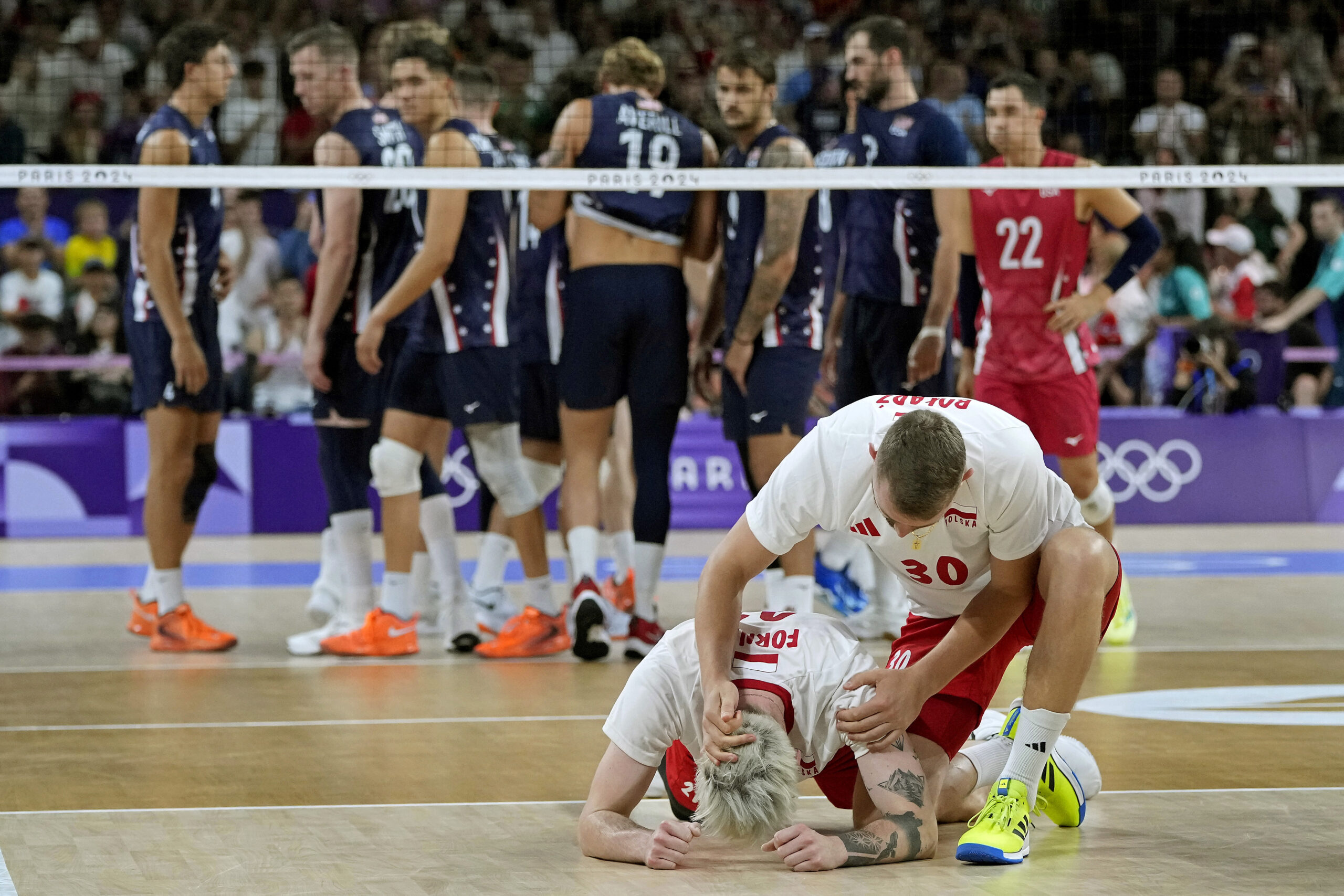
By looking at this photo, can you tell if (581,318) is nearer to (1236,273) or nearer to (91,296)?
(91,296)

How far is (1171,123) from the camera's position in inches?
519

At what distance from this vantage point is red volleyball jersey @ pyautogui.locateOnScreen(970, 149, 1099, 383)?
7.36 m

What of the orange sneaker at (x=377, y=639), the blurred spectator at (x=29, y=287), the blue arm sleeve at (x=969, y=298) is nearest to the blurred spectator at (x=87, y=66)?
the blurred spectator at (x=29, y=287)

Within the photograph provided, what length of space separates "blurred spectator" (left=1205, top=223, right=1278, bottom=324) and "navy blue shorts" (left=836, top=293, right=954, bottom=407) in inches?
284

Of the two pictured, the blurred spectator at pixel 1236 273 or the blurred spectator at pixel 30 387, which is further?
the blurred spectator at pixel 1236 273

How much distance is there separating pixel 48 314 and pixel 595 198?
25.9 ft

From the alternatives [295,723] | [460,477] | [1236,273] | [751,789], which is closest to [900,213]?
[295,723]

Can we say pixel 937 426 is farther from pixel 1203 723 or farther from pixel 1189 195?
pixel 1189 195

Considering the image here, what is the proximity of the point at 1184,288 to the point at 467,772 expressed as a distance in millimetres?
10611

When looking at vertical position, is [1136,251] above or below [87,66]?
below

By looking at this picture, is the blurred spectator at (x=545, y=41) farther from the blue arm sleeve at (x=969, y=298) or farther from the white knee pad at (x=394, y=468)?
the white knee pad at (x=394, y=468)

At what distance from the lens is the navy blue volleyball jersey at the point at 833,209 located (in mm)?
7484

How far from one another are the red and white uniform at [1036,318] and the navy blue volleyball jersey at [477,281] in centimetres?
212

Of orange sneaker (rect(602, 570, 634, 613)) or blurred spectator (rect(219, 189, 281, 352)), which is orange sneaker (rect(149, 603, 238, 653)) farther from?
blurred spectator (rect(219, 189, 281, 352))
